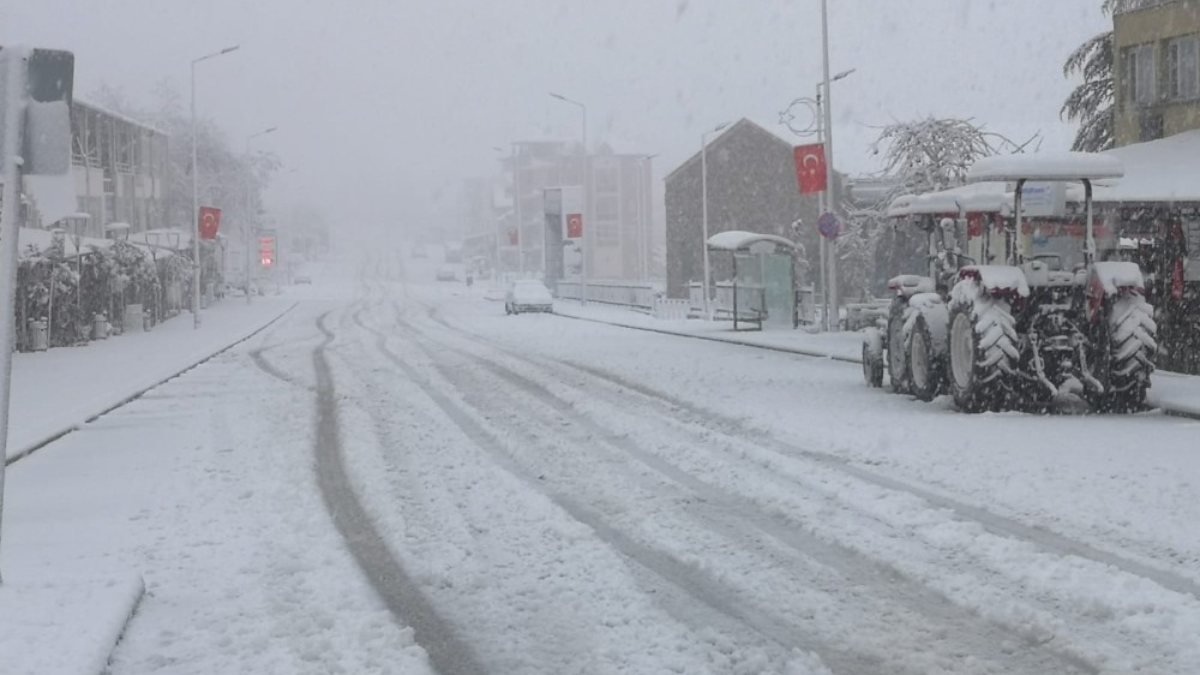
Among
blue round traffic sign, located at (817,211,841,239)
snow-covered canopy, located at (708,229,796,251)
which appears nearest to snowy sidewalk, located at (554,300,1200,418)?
snow-covered canopy, located at (708,229,796,251)

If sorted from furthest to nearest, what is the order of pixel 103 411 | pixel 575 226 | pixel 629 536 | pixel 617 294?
pixel 617 294
pixel 575 226
pixel 103 411
pixel 629 536

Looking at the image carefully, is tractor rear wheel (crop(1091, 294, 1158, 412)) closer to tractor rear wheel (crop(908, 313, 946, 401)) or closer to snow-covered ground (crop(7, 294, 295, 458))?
tractor rear wheel (crop(908, 313, 946, 401))

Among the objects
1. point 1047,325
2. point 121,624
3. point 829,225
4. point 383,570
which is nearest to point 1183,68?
point 829,225

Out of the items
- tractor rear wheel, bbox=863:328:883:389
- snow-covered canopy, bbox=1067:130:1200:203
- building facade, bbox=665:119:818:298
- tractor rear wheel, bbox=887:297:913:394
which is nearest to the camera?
tractor rear wheel, bbox=887:297:913:394

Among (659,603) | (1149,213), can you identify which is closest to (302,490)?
(659,603)

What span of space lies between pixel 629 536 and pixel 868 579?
178cm

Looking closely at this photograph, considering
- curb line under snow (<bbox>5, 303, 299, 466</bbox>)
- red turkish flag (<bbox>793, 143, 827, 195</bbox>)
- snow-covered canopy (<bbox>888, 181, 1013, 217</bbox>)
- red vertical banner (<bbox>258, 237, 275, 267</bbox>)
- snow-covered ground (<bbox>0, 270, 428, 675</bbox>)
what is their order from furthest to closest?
red vertical banner (<bbox>258, 237, 275, 267</bbox>) → red turkish flag (<bbox>793, 143, 827, 195</bbox>) → snow-covered canopy (<bbox>888, 181, 1013, 217</bbox>) → curb line under snow (<bbox>5, 303, 299, 466</bbox>) → snow-covered ground (<bbox>0, 270, 428, 675</bbox>)

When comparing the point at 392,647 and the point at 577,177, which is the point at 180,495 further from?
the point at 577,177

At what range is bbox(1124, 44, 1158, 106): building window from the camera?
A: 92.6 ft

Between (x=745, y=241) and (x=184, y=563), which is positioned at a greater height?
(x=745, y=241)

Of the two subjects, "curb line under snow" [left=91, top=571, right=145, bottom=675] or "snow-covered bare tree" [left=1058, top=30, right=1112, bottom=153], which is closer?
"curb line under snow" [left=91, top=571, right=145, bottom=675]

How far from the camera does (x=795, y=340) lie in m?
31.0

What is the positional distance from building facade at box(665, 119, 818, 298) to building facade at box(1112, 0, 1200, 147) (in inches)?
1396

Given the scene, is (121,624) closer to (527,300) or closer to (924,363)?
(924,363)
